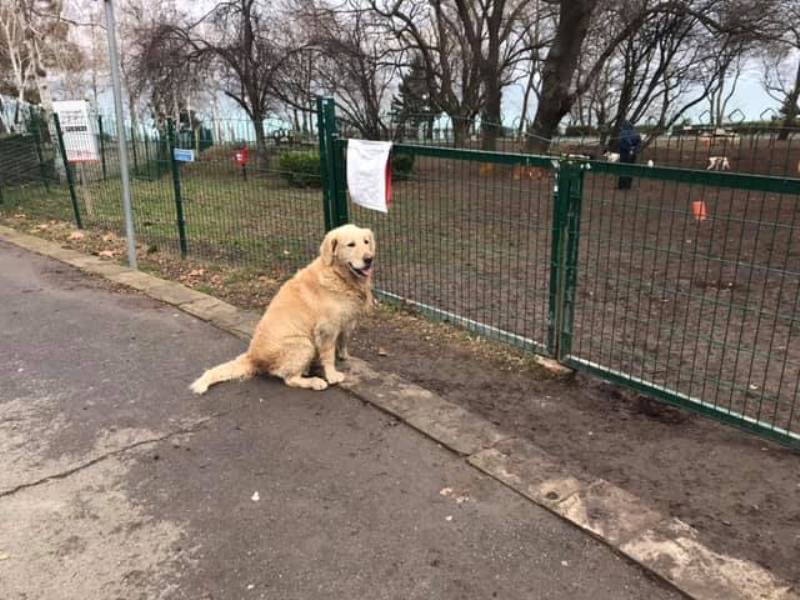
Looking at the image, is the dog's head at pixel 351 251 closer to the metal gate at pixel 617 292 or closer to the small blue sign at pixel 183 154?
the metal gate at pixel 617 292

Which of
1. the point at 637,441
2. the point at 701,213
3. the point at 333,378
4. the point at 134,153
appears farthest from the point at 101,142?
the point at 637,441

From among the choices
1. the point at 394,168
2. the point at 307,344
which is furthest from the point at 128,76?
the point at 307,344

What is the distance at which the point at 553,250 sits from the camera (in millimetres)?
4484

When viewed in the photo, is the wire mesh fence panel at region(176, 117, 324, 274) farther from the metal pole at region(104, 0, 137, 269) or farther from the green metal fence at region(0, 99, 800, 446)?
the metal pole at region(104, 0, 137, 269)

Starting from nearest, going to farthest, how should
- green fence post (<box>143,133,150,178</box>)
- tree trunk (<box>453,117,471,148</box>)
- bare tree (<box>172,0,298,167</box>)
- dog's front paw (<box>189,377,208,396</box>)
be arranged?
dog's front paw (<box>189,377,208,396</box>) → tree trunk (<box>453,117,471,148</box>) → green fence post (<box>143,133,150,178</box>) → bare tree (<box>172,0,298,167</box>)

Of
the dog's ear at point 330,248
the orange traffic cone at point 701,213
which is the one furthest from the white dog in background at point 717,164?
the dog's ear at point 330,248

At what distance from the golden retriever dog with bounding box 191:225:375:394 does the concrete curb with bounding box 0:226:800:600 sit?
1.11 ft

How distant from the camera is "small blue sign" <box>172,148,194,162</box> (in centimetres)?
746

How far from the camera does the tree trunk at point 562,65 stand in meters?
16.7

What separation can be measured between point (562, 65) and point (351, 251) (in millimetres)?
15111

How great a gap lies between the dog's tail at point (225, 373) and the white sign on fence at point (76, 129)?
21.6 ft

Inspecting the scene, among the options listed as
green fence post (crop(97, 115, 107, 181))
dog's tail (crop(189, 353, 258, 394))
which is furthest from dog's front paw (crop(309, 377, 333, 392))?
green fence post (crop(97, 115, 107, 181))

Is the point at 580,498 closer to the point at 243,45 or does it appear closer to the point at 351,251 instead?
the point at 351,251

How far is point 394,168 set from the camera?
5.82 metres
